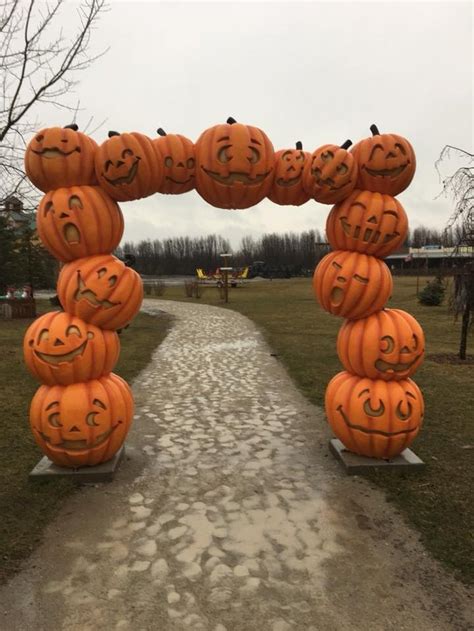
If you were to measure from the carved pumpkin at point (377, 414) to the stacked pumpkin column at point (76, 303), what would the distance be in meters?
2.27

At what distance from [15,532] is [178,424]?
9.37 ft

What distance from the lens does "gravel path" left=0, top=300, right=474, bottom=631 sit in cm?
289

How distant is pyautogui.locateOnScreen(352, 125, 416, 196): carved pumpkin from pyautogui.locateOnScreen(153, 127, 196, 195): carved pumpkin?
62.0 inches

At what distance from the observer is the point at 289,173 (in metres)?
4.52

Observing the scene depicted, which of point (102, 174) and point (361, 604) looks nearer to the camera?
point (361, 604)

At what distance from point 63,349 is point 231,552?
7.38ft

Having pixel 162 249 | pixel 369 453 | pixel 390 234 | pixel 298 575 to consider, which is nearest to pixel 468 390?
pixel 369 453

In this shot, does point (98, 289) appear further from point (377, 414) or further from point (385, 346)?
point (377, 414)

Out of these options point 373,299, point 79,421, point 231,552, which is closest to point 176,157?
point 373,299

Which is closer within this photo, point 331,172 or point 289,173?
point 331,172

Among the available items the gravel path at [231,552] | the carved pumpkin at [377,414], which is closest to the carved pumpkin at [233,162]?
the carved pumpkin at [377,414]

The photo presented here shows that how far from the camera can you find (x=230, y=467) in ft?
16.3

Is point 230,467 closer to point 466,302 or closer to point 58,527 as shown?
point 58,527

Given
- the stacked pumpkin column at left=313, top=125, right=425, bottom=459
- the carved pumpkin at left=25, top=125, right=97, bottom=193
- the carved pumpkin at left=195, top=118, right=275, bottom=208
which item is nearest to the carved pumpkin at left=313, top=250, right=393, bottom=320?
the stacked pumpkin column at left=313, top=125, right=425, bottom=459
